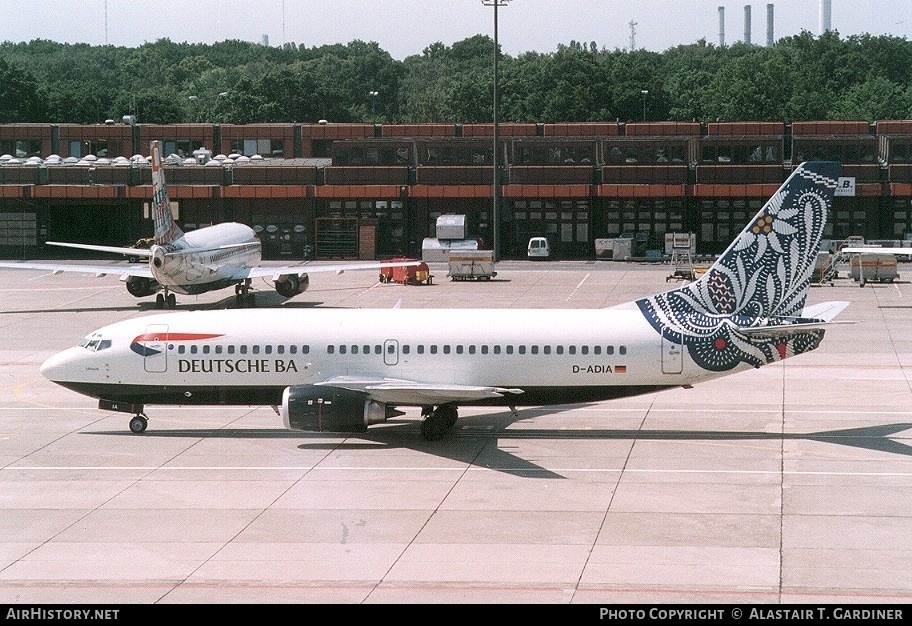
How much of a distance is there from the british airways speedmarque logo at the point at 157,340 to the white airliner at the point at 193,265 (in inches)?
1221

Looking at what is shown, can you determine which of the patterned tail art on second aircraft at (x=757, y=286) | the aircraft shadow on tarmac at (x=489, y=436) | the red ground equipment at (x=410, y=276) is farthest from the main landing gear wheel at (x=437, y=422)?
the red ground equipment at (x=410, y=276)

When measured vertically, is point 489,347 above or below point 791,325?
below

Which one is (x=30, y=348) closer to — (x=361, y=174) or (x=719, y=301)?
(x=719, y=301)

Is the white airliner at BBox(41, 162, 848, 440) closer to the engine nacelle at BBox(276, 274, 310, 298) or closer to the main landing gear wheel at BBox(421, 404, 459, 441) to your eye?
the main landing gear wheel at BBox(421, 404, 459, 441)

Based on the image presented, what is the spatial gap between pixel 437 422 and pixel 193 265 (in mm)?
37050

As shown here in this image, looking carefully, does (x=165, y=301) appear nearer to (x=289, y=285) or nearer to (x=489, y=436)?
(x=289, y=285)

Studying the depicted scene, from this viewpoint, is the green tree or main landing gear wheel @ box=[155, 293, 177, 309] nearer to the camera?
main landing gear wheel @ box=[155, 293, 177, 309]

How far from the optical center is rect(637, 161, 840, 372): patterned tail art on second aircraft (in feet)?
121

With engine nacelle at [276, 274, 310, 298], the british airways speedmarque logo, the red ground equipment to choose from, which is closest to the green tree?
the red ground equipment

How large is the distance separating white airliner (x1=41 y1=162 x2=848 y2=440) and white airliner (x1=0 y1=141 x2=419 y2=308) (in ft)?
102

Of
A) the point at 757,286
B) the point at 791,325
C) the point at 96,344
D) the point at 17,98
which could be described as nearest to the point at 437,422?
the point at 757,286

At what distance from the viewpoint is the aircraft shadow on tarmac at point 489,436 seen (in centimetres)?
3650

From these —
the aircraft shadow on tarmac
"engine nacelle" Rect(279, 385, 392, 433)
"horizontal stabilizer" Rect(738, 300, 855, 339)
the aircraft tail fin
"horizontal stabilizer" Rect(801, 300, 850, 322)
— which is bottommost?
the aircraft shadow on tarmac

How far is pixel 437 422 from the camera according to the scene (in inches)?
1484
